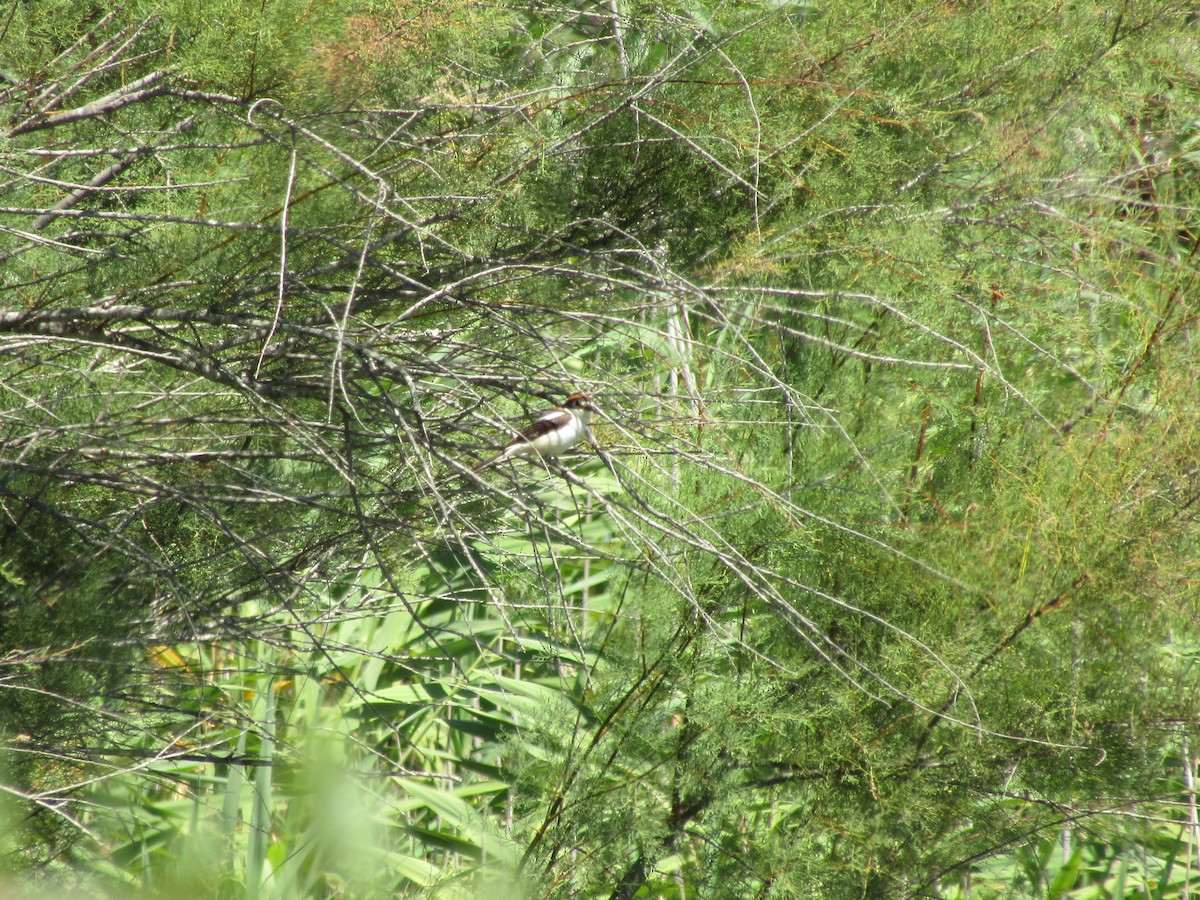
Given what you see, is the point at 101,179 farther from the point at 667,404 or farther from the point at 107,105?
the point at 667,404

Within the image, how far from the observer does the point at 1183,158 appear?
2475mm

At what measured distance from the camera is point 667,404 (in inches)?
59.2

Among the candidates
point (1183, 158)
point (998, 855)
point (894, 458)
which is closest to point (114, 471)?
point (894, 458)

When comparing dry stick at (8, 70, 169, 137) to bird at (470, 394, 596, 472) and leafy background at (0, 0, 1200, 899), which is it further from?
bird at (470, 394, 596, 472)

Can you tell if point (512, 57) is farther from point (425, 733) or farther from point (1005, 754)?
point (425, 733)

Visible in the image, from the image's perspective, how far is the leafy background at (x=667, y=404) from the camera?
152 cm

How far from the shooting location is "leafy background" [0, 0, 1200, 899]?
→ 4.99ft

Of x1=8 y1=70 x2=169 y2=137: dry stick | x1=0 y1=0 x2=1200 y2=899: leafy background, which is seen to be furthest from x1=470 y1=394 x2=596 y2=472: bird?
x1=8 y1=70 x2=169 y2=137: dry stick

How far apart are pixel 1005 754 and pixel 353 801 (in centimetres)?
160

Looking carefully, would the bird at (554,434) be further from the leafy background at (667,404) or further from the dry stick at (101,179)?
the dry stick at (101,179)

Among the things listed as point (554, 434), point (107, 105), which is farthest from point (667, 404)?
point (107, 105)

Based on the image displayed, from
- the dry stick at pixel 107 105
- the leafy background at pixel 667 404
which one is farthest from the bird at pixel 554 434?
the dry stick at pixel 107 105

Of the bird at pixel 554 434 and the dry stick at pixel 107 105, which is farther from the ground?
the dry stick at pixel 107 105

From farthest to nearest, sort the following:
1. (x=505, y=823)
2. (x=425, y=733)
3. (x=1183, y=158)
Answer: (x=425, y=733), (x=1183, y=158), (x=505, y=823)
